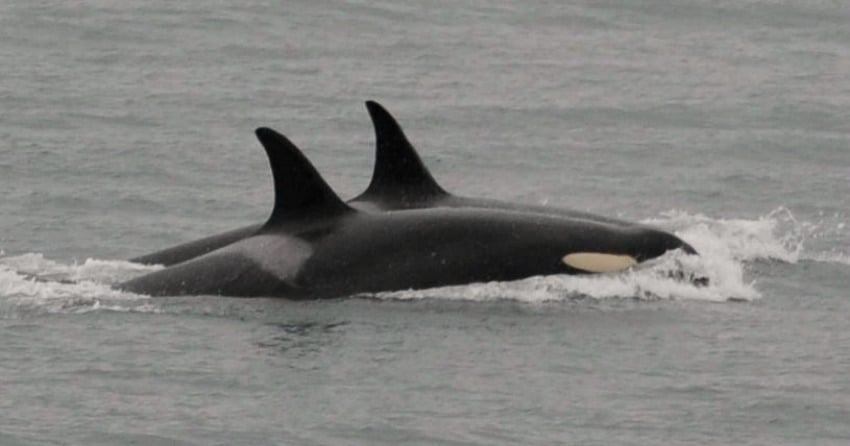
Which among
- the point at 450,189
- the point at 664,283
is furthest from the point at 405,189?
the point at 450,189

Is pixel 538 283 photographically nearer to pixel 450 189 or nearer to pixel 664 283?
pixel 664 283

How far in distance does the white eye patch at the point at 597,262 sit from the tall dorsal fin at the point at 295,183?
1.88m

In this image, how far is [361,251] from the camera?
65.0ft

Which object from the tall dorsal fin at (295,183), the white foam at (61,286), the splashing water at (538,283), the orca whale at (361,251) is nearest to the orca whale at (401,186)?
the orca whale at (361,251)

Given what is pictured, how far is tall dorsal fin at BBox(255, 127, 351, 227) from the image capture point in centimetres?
1972

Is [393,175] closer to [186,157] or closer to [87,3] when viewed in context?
[186,157]

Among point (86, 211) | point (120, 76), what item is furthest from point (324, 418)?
point (120, 76)

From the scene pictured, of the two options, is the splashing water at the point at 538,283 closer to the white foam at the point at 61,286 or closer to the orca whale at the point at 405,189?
the white foam at the point at 61,286

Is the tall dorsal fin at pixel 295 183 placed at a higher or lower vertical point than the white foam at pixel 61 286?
higher

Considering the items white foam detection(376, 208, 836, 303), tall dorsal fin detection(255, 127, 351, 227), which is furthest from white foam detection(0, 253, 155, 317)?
white foam detection(376, 208, 836, 303)

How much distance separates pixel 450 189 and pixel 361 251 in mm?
6682

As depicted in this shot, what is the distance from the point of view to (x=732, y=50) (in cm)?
3450

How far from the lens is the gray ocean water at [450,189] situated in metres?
16.3

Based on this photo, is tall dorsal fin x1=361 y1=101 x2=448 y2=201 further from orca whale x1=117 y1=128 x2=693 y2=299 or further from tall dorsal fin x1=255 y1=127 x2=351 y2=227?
tall dorsal fin x1=255 y1=127 x2=351 y2=227
